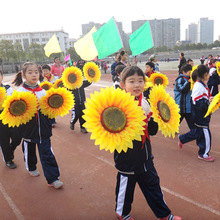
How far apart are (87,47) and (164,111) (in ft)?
31.0

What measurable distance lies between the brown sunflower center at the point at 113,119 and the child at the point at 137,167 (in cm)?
46

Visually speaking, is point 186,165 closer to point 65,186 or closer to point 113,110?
point 65,186

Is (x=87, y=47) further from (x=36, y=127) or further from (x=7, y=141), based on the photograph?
(x=36, y=127)

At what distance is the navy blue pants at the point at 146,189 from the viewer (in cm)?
215

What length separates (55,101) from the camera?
301 cm

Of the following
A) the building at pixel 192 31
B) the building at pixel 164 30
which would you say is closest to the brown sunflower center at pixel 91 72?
the building at pixel 164 30

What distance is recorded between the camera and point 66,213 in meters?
2.70

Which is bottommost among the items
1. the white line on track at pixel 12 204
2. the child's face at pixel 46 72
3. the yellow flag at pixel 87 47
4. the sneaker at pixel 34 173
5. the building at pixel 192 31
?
the white line on track at pixel 12 204

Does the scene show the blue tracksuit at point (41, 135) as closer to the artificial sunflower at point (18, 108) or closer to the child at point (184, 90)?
the artificial sunflower at point (18, 108)

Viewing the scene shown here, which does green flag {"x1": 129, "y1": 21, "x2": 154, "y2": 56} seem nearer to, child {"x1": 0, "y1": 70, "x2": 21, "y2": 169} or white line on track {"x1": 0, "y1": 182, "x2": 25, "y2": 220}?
child {"x1": 0, "y1": 70, "x2": 21, "y2": 169}

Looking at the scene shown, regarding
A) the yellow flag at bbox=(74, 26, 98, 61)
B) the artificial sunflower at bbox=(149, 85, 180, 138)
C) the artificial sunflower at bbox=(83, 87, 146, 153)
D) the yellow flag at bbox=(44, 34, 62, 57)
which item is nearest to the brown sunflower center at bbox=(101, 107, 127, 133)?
the artificial sunflower at bbox=(83, 87, 146, 153)

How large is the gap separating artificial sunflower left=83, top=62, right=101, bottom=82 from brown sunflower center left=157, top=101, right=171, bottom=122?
3.33m

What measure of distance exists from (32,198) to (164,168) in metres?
2.28

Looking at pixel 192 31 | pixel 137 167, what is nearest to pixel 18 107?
pixel 137 167
